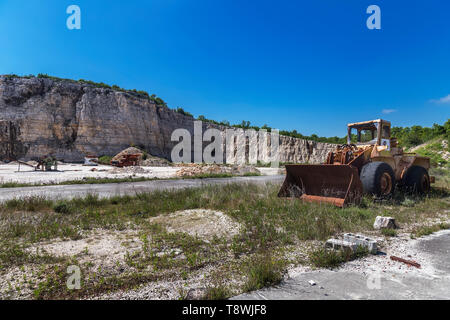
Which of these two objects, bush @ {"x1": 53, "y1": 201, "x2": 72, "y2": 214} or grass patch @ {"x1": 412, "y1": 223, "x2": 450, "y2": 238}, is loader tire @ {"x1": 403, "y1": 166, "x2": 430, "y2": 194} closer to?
grass patch @ {"x1": 412, "y1": 223, "x2": 450, "y2": 238}

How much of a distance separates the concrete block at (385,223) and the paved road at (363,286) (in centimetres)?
149

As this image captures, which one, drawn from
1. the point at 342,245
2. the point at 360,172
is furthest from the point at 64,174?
the point at 342,245

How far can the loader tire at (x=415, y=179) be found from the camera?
26.5 feet

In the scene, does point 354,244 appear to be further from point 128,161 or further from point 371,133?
point 128,161

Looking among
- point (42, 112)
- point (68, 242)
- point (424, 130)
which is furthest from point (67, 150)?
point (424, 130)

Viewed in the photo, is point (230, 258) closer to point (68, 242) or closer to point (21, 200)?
point (68, 242)

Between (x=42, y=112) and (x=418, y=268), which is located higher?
(x=42, y=112)

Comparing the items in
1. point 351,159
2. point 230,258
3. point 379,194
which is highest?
point 351,159

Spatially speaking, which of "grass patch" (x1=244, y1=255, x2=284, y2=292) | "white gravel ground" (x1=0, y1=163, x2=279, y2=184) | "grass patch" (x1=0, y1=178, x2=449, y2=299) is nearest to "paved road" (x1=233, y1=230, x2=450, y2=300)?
"grass patch" (x1=244, y1=255, x2=284, y2=292)

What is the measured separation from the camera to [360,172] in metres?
7.32

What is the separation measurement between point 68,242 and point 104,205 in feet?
9.22

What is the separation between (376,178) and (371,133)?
245 centimetres

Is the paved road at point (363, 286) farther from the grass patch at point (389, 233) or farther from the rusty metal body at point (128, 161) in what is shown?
the rusty metal body at point (128, 161)

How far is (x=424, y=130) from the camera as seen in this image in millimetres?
40469
